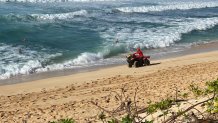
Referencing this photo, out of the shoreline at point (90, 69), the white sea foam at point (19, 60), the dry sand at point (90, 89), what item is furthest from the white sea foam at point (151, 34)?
the dry sand at point (90, 89)

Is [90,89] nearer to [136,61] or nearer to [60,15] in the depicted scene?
[136,61]

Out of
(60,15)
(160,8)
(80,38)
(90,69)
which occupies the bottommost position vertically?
(90,69)

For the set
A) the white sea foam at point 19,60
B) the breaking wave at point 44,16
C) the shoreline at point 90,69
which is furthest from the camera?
the breaking wave at point 44,16

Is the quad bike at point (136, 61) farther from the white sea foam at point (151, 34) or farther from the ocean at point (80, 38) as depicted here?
the white sea foam at point (151, 34)

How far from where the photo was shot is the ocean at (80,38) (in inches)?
694

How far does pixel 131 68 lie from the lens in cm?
1648

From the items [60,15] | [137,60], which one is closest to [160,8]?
[60,15]

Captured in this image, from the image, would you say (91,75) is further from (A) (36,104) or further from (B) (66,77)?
(A) (36,104)

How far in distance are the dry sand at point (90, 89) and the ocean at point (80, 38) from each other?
2171 mm

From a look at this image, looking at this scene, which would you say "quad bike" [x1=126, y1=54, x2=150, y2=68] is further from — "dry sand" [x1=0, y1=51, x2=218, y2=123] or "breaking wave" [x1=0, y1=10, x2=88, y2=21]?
"breaking wave" [x1=0, y1=10, x2=88, y2=21]

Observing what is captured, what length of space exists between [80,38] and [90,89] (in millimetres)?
11516

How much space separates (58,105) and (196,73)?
526cm


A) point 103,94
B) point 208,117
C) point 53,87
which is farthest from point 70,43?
point 208,117

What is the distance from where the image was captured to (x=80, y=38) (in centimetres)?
2394
